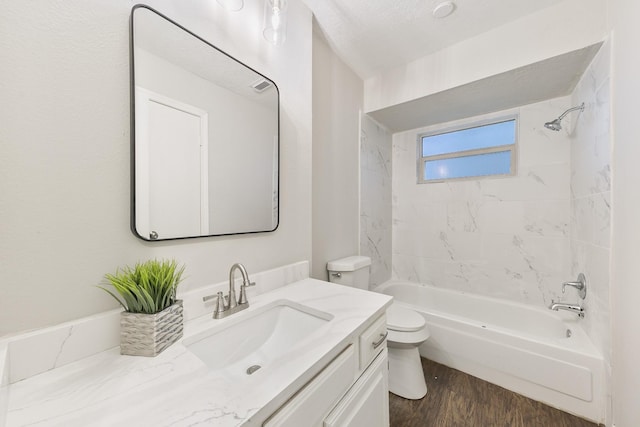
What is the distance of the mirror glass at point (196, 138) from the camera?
774 mm

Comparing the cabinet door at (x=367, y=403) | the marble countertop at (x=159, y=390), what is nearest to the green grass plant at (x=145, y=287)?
the marble countertop at (x=159, y=390)

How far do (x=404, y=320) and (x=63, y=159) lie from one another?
1844mm

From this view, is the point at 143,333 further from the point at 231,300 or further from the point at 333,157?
the point at 333,157

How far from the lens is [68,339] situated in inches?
24.1

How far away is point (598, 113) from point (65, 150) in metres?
2.46

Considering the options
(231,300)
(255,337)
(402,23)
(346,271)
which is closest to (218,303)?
(231,300)

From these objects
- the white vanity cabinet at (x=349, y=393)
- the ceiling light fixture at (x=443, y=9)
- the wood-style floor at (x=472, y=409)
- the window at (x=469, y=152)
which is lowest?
the wood-style floor at (x=472, y=409)

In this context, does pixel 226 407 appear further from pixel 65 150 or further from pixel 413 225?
pixel 413 225

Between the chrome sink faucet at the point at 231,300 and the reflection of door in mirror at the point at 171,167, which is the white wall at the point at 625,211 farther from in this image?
the reflection of door in mirror at the point at 171,167

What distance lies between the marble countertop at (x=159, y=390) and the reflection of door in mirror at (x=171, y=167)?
38 cm

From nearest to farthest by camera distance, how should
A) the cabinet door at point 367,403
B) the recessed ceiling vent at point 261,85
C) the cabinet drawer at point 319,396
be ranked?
the cabinet drawer at point 319,396 → the cabinet door at point 367,403 → the recessed ceiling vent at point 261,85

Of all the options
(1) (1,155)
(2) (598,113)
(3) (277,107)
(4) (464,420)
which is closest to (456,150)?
(2) (598,113)

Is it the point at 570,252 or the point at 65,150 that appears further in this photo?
the point at 570,252

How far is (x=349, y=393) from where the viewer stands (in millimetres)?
795
